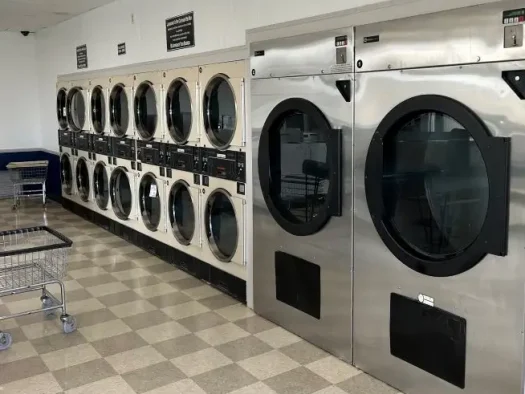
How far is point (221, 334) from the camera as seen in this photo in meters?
3.88

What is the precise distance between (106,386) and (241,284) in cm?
150

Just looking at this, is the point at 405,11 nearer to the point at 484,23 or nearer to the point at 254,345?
the point at 484,23

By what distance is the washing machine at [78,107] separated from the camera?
726 cm

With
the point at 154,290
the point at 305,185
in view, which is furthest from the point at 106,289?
the point at 305,185

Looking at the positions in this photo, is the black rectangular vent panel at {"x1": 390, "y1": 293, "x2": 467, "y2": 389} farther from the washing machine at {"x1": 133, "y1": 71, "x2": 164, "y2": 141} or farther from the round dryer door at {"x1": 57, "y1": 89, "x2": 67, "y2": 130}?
the round dryer door at {"x1": 57, "y1": 89, "x2": 67, "y2": 130}

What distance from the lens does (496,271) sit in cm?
253

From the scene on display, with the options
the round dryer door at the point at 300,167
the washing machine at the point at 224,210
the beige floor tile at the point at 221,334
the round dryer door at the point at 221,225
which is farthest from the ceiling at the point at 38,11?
the beige floor tile at the point at 221,334

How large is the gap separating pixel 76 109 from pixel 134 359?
5074mm

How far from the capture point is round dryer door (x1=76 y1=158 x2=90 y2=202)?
755 cm

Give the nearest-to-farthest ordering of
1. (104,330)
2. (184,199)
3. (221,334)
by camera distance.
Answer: (221,334), (104,330), (184,199)

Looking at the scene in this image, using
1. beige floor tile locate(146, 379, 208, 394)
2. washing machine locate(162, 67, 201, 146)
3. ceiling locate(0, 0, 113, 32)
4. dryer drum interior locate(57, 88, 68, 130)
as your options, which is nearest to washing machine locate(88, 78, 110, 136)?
ceiling locate(0, 0, 113, 32)

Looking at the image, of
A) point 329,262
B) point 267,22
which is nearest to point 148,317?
point 329,262

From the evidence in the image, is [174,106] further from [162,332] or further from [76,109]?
[76,109]

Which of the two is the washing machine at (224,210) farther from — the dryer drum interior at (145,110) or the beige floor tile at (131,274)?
the dryer drum interior at (145,110)
